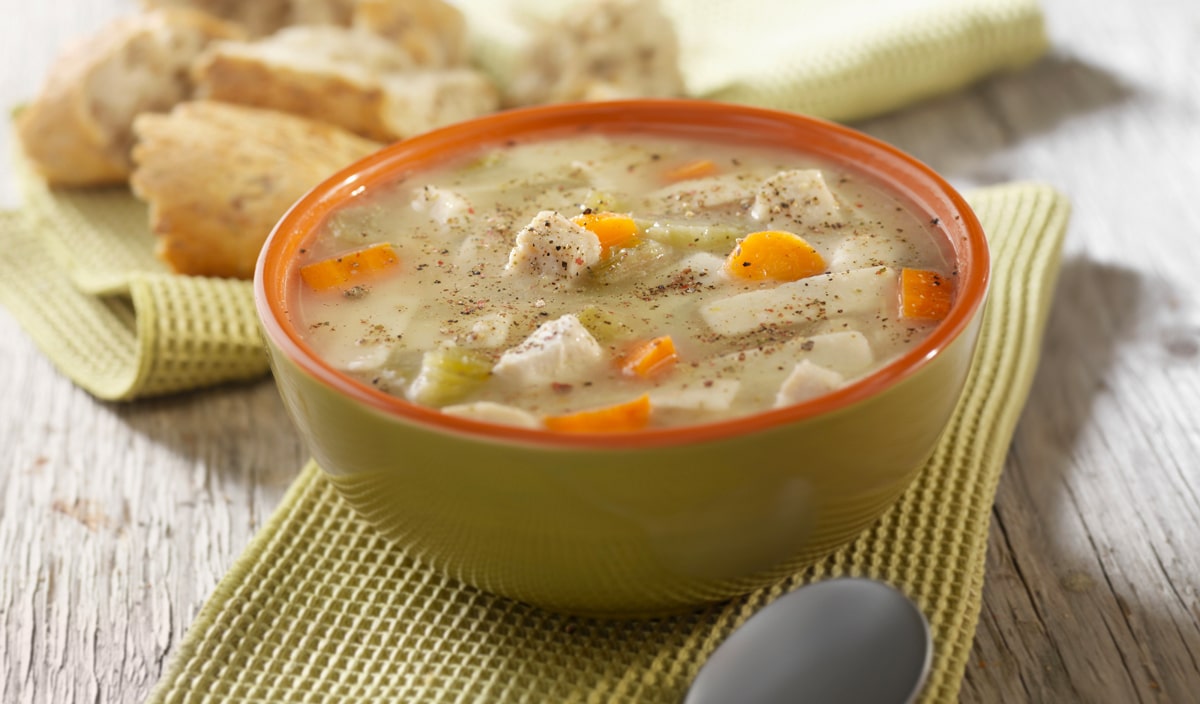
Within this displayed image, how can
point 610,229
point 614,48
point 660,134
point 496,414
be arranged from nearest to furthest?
point 496,414 → point 610,229 → point 660,134 → point 614,48

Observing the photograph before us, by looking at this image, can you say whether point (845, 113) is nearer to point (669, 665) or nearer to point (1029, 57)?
point (1029, 57)

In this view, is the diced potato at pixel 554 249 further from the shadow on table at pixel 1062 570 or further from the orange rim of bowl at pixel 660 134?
the shadow on table at pixel 1062 570

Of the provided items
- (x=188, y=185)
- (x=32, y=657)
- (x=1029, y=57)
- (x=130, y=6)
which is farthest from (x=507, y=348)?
(x=130, y=6)

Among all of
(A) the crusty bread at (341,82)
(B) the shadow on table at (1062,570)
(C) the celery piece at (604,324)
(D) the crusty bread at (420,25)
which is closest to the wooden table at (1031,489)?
(B) the shadow on table at (1062,570)

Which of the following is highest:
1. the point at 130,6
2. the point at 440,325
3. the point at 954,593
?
the point at 440,325

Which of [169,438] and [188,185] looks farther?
[188,185]

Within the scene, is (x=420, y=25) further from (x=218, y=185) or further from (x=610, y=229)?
(x=610, y=229)

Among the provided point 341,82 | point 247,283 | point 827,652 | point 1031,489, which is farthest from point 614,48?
point 827,652
